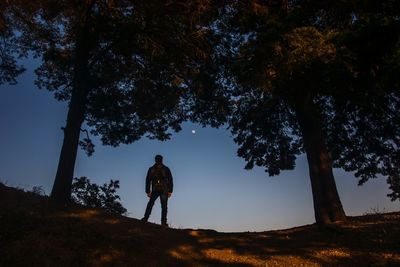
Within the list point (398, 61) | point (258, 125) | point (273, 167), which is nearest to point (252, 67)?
point (398, 61)

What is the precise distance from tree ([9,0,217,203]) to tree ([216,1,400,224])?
2.11 m

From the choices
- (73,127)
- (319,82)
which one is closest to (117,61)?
(73,127)

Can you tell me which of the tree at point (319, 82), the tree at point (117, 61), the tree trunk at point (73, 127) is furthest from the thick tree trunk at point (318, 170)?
the tree trunk at point (73, 127)

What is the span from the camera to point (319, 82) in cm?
1418

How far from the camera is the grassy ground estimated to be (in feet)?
33.9

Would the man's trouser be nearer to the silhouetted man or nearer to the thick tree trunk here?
the silhouetted man

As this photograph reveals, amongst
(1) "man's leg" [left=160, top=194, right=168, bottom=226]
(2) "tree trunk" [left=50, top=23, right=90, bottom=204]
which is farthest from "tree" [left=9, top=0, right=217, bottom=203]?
(1) "man's leg" [left=160, top=194, right=168, bottom=226]

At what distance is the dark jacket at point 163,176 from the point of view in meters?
15.5

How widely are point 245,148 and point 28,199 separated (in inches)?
422

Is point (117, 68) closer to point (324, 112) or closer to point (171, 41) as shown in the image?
point (171, 41)

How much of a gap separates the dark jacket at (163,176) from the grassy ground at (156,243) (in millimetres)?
1490

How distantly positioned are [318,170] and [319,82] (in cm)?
410

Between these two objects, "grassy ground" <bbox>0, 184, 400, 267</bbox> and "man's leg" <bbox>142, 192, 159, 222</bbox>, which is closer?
"grassy ground" <bbox>0, 184, 400, 267</bbox>

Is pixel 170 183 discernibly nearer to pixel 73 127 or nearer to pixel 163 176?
pixel 163 176
